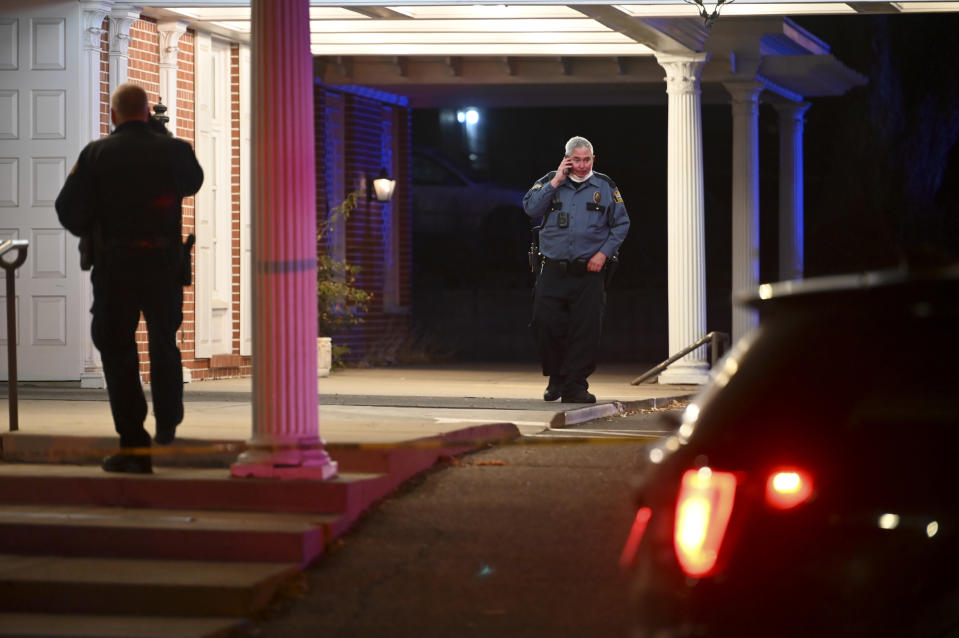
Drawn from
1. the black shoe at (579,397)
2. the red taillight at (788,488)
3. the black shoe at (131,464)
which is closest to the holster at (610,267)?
the black shoe at (579,397)

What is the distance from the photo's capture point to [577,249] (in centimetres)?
1244

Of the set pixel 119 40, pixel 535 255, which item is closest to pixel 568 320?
pixel 535 255

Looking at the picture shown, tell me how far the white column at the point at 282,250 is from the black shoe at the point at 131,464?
563 mm

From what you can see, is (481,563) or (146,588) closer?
(146,588)

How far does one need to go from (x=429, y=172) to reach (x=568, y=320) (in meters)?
14.8

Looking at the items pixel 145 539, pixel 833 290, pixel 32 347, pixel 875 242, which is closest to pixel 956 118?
pixel 875 242

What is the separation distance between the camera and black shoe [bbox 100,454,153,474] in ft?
26.6

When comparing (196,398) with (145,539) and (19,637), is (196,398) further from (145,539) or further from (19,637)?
(19,637)

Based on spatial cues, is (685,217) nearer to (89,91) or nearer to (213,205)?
(213,205)

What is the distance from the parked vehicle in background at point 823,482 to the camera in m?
3.44

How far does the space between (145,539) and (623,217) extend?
6130 millimetres

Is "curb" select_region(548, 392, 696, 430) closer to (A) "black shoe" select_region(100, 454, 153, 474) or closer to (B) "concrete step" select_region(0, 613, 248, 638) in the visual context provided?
(A) "black shoe" select_region(100, 454, 153, 474)

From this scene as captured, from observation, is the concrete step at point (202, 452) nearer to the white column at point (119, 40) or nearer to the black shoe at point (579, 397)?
the black shoe at point (579, 397)

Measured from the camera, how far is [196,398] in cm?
1268
